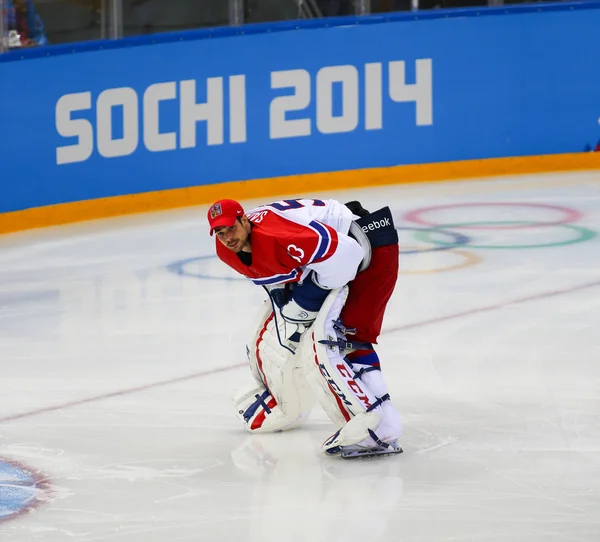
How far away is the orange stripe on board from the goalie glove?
441 cm

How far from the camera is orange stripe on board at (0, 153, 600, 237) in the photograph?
8.75 metres

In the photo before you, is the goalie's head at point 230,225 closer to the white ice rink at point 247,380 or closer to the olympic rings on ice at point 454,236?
the white ice rink at point 247,380

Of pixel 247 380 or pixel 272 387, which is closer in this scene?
pixel 272 387

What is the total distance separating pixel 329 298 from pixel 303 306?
11 cm

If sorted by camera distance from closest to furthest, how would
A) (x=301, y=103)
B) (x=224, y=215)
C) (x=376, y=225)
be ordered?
(x=224, y=215)
(x=376, y=225)
(x=301, y=103)

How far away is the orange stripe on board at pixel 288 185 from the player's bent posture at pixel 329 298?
441cm

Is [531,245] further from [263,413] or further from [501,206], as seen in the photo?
[263,413]

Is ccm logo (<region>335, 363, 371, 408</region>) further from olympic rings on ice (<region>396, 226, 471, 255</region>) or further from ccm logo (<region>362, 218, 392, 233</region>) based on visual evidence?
olympic rings on ice (<region>396, 226, 471, 255</region>)

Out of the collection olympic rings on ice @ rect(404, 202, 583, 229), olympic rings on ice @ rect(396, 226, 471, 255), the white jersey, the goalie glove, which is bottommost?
olympic rings on ice @ rect(396, 226, 471, 255)

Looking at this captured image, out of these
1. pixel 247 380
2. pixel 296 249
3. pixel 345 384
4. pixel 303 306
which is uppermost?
pixel 296 249

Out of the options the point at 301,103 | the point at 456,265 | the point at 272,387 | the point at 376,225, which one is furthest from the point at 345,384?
the point at 301,103

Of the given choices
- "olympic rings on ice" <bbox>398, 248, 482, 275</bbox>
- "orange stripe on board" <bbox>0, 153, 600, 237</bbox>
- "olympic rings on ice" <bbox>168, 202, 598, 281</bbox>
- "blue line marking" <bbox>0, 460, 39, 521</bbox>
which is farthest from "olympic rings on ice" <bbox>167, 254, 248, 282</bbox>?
"blue line marking" <bbox>0, 460, 39, 521</bbox>

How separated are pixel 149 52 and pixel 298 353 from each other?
5.04 meters

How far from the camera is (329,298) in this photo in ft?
14.2
